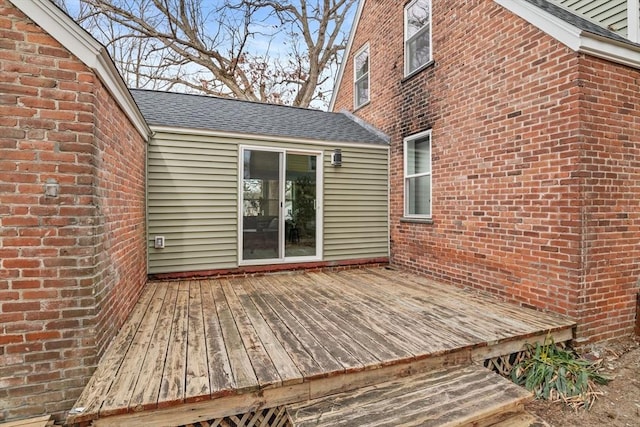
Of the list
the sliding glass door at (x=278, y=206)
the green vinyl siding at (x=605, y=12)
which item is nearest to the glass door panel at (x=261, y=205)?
the sliding glass door at (x=278, y=206)

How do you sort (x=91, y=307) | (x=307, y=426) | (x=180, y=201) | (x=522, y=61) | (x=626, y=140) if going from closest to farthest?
(x=307, y=426)
(x=91, y=307)
(x=626, y=140)
(x=522, y=61)
(x=180, y=201)

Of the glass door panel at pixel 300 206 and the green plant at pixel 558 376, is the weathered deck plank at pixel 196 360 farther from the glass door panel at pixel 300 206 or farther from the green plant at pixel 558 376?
the green plant at pixel 558 376

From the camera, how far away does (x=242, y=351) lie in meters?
2.41

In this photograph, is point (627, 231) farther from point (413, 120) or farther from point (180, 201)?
point (180, 201)

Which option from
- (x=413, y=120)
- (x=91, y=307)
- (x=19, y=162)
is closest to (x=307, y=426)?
(x=91, y=307)

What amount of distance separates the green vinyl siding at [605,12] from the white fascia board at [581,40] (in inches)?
26.2

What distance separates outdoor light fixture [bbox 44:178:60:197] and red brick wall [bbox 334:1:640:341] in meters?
4.25

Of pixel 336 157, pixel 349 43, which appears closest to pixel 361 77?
pixel 349 43

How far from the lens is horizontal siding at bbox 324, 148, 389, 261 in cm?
564

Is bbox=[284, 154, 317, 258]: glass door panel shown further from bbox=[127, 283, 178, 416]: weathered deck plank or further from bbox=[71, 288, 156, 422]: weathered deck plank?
bbox=[71, 288, 156, 422]: weathered deck plank

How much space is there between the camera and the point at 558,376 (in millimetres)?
2568

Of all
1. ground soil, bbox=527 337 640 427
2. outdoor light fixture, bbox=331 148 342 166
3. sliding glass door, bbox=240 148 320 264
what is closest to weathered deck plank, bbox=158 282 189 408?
sliding glass door, bbox=240 148 320 264

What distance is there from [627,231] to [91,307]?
487 cm

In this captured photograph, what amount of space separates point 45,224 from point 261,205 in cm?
331
